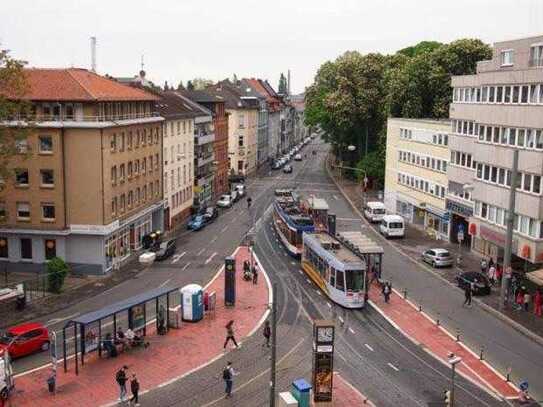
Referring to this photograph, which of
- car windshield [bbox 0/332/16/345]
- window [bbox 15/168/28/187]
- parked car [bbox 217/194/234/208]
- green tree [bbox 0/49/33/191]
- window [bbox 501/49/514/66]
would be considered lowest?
parked car [bbox 217/194/234/208]

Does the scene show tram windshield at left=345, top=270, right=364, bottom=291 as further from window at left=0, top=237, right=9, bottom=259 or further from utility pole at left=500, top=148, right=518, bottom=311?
window at left=0, top=237, right=9, bottom=259

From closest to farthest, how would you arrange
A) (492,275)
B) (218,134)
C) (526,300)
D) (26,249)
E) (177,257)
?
(526,300)
(492,275)
(26,249)
(177,257)
(218,134)

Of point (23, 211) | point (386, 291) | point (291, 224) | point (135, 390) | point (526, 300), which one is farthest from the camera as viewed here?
point (291, 224)

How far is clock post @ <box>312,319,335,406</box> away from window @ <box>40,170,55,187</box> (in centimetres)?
3127

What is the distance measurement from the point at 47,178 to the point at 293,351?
27154 millimetres

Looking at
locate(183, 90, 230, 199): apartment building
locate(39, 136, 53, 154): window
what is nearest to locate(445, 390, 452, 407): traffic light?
locate(39, 136, 53, 154): window

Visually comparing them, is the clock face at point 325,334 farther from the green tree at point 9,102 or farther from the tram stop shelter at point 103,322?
the green tree at point 9,102

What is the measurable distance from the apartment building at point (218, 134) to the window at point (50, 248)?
46.9 m

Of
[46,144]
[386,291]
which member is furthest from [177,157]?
[386,291]

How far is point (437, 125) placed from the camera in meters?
71.4

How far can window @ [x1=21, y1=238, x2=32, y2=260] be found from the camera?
5625 centimetres

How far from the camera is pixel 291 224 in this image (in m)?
62.3

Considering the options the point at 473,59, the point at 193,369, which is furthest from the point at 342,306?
the point at 473,59

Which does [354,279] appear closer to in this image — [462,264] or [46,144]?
[462,264]
